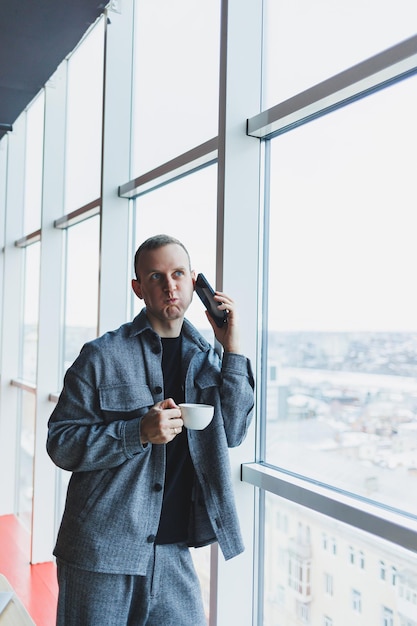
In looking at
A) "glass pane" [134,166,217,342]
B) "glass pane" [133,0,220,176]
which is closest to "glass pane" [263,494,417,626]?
"glass pane" [134,166,217,342]

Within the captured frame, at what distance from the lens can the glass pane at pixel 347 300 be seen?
1.69 metres

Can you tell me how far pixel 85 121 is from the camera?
166 inches

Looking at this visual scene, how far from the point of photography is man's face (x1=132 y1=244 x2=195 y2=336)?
169 centimetres

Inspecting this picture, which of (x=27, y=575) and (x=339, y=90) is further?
(x=27, y=575)

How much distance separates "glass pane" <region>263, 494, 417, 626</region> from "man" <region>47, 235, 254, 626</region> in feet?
1.32

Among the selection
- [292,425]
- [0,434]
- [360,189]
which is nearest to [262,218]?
[360,189]

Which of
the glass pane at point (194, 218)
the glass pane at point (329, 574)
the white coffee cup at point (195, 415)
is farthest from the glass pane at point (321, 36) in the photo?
the glass pane at point (329, 574)

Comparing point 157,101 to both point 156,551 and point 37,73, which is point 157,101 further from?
point 156,551

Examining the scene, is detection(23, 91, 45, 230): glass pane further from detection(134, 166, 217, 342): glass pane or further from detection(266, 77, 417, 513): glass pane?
detection(266, 77, 417, 513): glass pane

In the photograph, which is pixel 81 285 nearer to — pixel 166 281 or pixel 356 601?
pixel 166 281

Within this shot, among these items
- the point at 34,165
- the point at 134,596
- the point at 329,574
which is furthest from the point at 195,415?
the point at 34,165

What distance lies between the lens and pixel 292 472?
6.88 feet

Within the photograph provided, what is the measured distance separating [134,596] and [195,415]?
544 mm

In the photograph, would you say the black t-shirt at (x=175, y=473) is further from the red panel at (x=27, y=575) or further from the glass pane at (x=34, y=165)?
the glass pane at (x=34, y=165)
